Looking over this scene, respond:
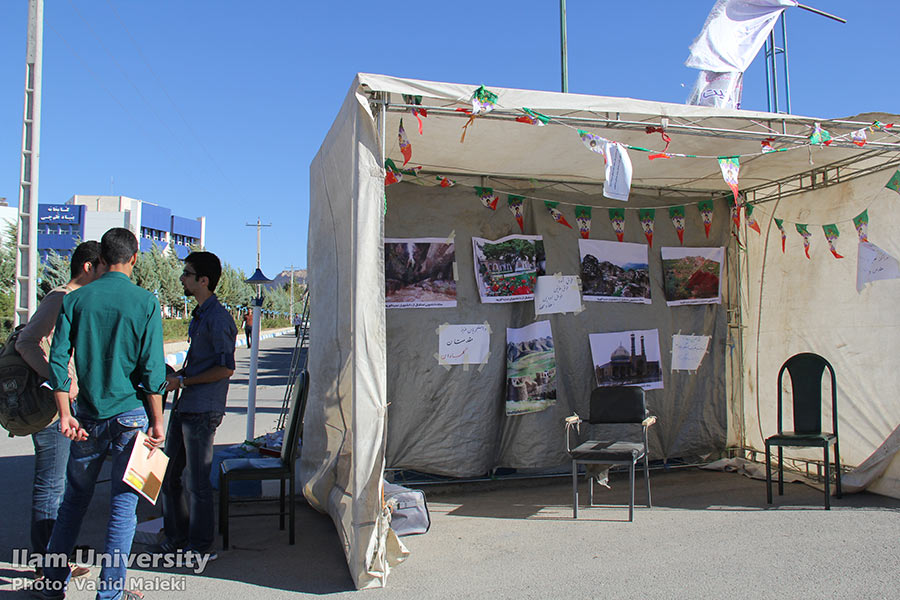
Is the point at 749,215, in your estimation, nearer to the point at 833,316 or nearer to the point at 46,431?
the point at 833,316

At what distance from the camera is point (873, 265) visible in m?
5.59

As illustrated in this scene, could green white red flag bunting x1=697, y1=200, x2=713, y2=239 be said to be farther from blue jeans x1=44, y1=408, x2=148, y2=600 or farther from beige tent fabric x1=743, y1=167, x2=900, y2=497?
blue jeans x1=44, y1=408, x2=148, y2=600

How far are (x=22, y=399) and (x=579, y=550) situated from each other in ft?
10.6

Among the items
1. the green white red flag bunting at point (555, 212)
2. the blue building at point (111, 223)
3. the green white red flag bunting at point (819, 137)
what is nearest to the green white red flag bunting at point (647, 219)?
the green white red flag bunting at point (555, 212)

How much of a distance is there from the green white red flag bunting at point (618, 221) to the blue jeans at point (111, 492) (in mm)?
4662

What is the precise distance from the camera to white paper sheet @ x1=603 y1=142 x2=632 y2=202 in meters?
4.17

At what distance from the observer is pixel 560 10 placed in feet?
24.0

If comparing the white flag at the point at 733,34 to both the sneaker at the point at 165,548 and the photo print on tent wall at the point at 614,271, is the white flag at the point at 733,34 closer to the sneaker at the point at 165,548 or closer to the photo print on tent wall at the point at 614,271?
the photo print on tent wall at the point at 614,271

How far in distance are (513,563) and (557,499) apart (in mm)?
1808

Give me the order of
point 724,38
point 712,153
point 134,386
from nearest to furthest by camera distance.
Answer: point 134,386
point 712,153
point 724,38

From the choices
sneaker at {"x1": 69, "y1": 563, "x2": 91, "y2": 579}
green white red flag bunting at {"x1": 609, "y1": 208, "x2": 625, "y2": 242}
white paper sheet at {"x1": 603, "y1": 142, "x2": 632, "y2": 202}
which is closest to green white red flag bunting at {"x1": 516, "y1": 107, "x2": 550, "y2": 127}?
white paper sheet at {"x1": 603, "y1": 142, "x2": 632, "y2": 202}

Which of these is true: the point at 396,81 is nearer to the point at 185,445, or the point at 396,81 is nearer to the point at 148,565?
the point at 185,445

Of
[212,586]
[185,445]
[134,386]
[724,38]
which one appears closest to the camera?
[134,386]

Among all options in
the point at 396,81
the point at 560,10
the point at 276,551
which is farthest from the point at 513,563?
the point at 560,10
